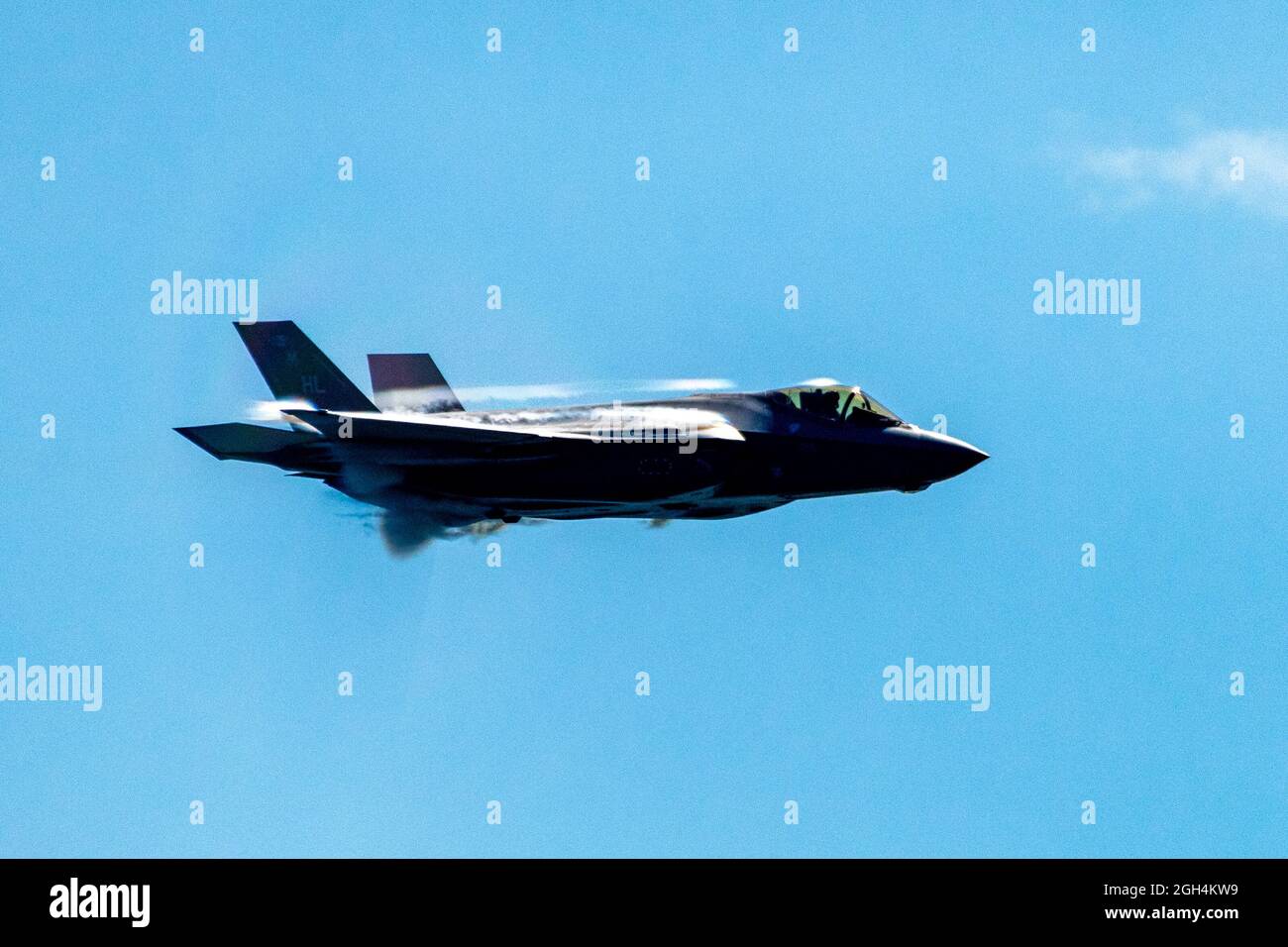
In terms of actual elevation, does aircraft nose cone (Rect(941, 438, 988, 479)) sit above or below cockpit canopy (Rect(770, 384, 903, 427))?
below

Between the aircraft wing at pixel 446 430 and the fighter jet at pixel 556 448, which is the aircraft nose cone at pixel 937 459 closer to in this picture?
the fighter jet at pixel 556 448

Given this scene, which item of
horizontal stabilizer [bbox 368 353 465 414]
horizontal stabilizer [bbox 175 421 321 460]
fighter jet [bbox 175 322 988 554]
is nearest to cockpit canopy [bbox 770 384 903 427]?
fighter jet [bbox 175 322 988 554]

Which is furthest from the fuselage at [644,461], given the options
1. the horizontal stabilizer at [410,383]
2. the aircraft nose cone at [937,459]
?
the horizontal stabilizer at [410,383]

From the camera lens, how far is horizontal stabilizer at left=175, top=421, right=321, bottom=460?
31078 mm

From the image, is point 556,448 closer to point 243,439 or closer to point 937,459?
point 243,439

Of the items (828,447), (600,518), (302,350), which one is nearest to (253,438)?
(302,350)

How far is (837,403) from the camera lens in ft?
113

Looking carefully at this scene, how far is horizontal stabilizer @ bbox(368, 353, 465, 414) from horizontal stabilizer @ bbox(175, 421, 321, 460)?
4020 mm

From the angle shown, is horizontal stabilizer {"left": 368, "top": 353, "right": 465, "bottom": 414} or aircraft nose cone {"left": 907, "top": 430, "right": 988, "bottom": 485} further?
horizontal stabilizer {"left": 368, "top": 353, "right": 465, "bottom": 414}

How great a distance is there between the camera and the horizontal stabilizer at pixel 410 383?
35500 mm

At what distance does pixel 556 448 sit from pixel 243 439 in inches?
207

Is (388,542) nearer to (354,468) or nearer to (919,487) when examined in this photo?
(354,468)

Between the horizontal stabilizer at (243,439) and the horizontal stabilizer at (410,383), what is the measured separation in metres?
4.02

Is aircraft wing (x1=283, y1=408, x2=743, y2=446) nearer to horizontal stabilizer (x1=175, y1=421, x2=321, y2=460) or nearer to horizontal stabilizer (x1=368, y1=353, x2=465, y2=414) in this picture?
horizontal stabilizer (x1=175, y1=421, x2=321, y2=460)
